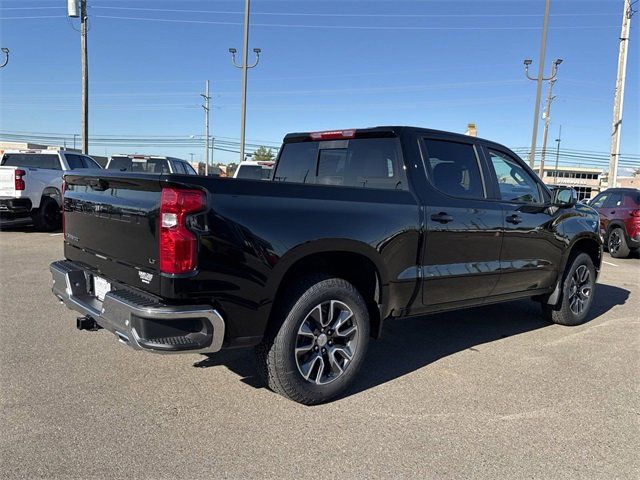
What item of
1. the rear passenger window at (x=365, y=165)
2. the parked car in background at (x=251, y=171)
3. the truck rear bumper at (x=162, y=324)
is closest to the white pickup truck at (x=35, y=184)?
the parked car in background at (x=251, y=171)

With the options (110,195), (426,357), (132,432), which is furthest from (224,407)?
(426,357)

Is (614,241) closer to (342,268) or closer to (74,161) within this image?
(342,268)

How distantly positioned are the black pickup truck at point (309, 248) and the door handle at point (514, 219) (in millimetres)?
20

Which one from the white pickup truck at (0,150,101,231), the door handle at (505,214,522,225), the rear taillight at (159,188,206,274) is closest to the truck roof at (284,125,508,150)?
the door handle at (505,214,522,225)

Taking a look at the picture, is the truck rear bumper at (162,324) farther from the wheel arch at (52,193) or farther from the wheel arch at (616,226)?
the wheel arch at (616,226)

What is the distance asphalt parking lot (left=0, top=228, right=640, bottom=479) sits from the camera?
9.49ft

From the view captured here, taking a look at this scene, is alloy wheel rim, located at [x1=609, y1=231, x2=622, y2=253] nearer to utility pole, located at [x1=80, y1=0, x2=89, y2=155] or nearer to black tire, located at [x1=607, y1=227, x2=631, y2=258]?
black tire, located at [x1=607, y1=227, x2=631, y2=258]

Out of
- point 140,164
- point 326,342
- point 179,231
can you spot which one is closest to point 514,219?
point 326,342

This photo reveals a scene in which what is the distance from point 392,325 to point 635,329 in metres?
2.83

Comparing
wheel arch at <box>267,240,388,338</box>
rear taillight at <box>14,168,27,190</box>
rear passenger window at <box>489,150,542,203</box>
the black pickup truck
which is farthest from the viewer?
rear taillight at <box>14,168,27,190</box>

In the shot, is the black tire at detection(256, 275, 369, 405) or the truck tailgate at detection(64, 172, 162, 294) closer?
the truck tailgate at detection(64, 172, 162, 294)

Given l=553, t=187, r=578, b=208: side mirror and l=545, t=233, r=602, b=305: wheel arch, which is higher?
l=553, t=187, r=578, b=208: side mirror

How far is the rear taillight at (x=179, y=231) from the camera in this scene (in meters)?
2.93

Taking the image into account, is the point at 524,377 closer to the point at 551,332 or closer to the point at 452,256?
the point at 452,256
